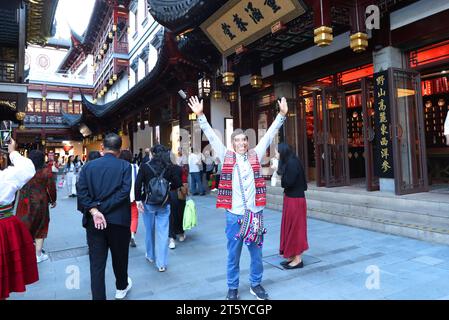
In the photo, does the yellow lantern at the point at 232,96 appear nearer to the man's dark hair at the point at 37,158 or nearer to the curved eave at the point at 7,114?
the man's dark hair at the point at 37,158

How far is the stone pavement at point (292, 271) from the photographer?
3561 millimetres

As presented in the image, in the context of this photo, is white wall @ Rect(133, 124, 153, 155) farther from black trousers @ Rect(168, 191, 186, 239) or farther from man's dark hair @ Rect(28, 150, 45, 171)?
man's dark hair @ Rect(28, 150, 45, 171)

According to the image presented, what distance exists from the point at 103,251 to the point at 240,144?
5.61 ft

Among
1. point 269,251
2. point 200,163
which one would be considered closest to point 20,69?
point 200,163

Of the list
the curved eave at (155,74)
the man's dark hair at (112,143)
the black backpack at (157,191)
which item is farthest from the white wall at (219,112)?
the man's dark hair at (112,143)

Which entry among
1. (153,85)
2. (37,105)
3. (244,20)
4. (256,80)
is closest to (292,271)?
(244,20)

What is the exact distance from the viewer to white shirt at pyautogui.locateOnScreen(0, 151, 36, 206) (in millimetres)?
2908

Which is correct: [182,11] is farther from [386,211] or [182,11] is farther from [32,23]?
[32,23]

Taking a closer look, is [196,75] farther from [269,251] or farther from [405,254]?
[405,254]

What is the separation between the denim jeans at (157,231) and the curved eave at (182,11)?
519 cm

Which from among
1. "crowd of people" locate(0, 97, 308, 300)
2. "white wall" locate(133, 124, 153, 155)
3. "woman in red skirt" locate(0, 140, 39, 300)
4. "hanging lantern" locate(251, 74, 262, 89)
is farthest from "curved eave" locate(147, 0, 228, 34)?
"white wall" locate(133, 124, 153, 155)

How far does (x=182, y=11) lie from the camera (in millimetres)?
8203

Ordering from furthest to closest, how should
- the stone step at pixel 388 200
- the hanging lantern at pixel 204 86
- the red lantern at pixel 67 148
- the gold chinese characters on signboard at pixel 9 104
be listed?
the red lantern at pixel 67 148
the gold chinese characters on signboard at pixel 9 104
the hanging lantern at pixel 204 86
the stone step at pixel 388 200

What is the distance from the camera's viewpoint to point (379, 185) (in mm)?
7543
